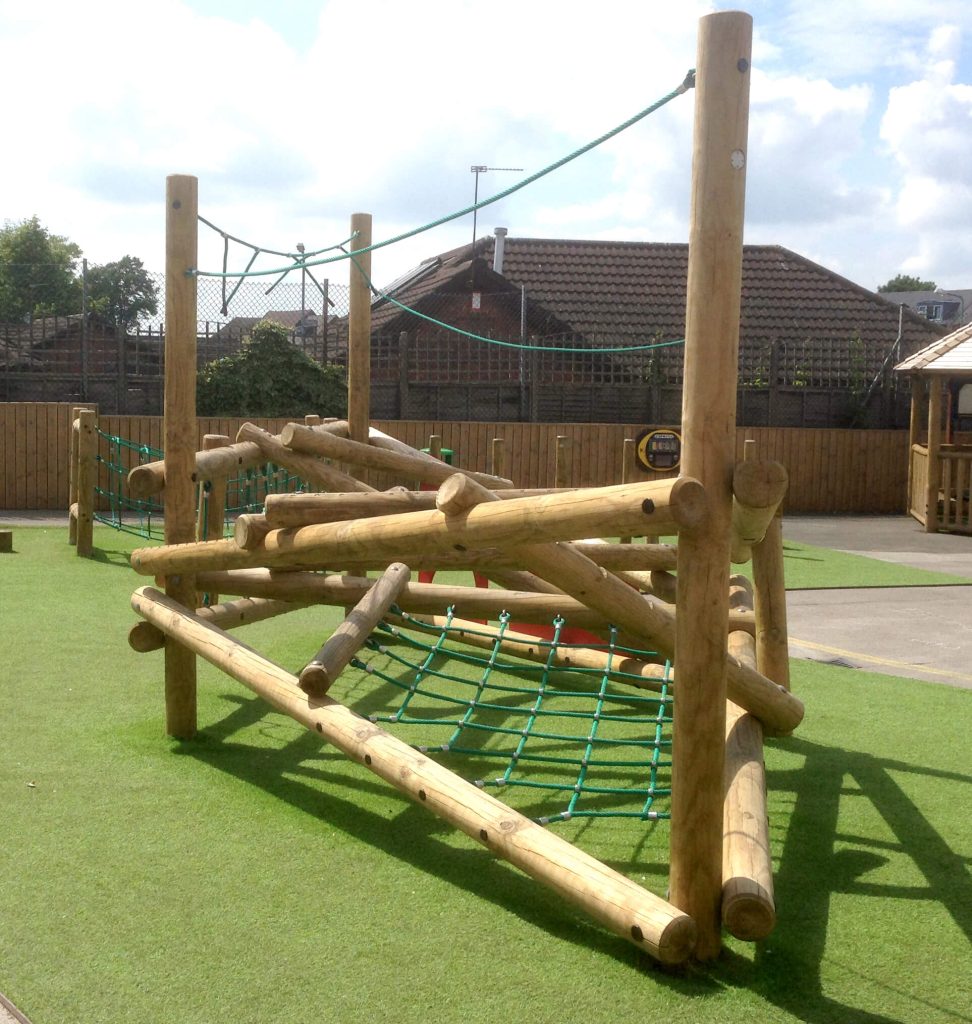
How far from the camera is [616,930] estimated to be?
3172 millimetres

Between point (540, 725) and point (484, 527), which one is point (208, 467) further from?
point (484, 527)

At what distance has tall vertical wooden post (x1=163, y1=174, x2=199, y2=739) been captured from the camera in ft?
17.5

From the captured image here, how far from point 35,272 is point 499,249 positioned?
96.3 feet

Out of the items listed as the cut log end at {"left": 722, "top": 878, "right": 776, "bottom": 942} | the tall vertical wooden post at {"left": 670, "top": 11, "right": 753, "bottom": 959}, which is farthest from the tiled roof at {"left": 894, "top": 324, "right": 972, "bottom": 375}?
the cut log end at {"left": 722, "top": 878, "right": 776, "bottom": 942}

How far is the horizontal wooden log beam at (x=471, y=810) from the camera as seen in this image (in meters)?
3.12

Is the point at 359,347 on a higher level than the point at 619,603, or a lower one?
higher

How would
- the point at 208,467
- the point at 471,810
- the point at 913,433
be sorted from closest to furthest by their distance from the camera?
the point at 471,810, the point at 208,467, the point at 913,433

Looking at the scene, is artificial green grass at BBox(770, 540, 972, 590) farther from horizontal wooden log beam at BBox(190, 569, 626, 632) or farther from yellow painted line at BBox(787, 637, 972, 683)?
horizontal wooden log beam at BBox(190, 569, 626, 632)

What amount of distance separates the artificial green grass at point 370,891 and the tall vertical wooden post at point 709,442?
34cm

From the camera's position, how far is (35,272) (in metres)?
47.8

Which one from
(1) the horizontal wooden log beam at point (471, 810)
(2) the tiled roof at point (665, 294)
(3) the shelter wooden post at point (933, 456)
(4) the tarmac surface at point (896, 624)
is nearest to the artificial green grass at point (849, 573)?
(4) the tarmac surface at point (896, 624)

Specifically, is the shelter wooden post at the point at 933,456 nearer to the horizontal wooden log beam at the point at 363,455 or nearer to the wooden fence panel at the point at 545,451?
the wooden fence panel at the point at 545,451

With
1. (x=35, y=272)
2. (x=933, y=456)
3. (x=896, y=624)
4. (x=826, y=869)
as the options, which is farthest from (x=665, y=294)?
(x=35, y=272)

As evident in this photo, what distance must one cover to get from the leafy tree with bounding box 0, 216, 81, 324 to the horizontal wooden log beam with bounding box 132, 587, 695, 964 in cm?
3645
